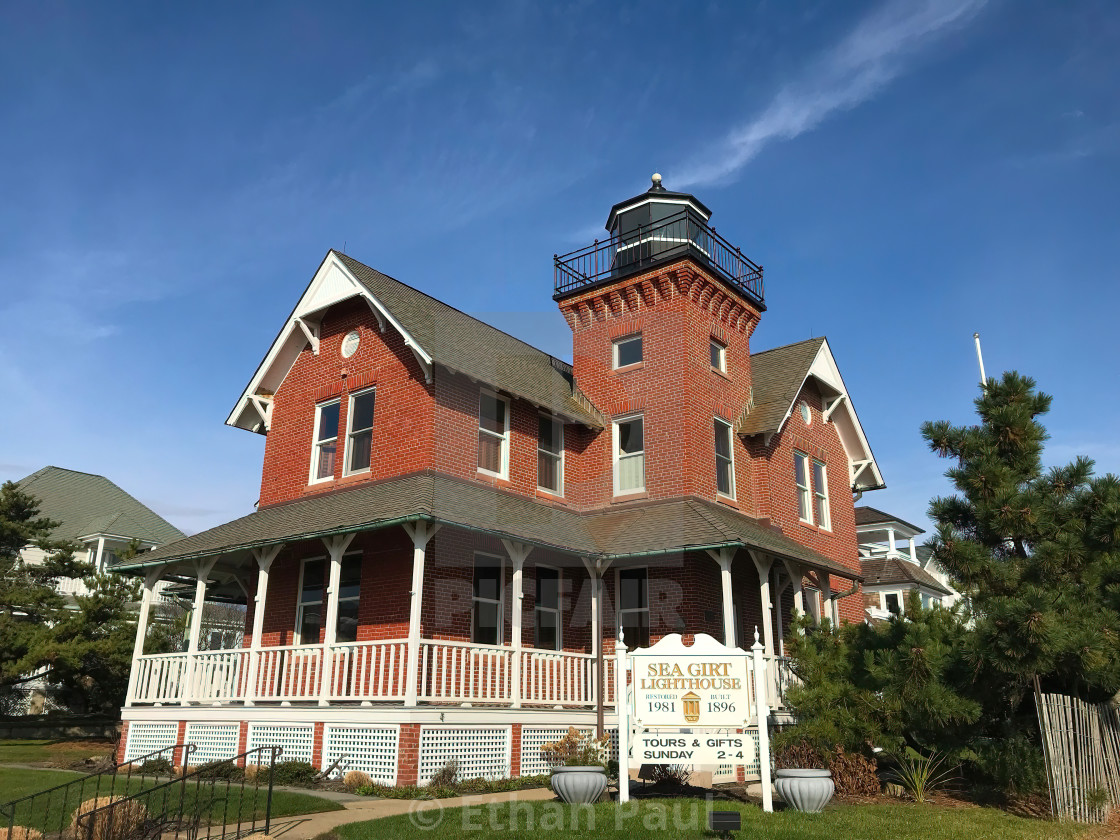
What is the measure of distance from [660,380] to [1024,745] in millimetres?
10813

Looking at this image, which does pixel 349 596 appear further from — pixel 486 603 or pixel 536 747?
pixel 536 747

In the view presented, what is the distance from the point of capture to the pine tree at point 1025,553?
10.7 m

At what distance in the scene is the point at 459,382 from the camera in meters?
18.4

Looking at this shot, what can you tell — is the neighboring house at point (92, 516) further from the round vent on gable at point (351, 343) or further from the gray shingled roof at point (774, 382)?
the gray shingled roof at point (774, 382)

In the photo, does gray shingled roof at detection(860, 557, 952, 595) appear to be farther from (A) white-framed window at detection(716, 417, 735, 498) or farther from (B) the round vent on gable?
(B) the round vent on gable

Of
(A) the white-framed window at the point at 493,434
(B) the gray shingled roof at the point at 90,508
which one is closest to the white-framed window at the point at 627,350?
(A) the white-framed window at the point at 493,434

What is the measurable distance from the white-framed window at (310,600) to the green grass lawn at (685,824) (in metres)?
8.27

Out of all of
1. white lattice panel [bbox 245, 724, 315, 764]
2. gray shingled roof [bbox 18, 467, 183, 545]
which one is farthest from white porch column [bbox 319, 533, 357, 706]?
gray shingled roof [bbox 18, 467, 183, 545]

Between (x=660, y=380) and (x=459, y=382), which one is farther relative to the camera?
(x=660, y=380)

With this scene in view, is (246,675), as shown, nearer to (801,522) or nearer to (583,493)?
(583,493)

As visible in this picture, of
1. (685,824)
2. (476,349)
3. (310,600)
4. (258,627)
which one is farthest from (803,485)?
(685,824)

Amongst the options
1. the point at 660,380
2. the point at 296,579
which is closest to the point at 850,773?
the point at 660,380

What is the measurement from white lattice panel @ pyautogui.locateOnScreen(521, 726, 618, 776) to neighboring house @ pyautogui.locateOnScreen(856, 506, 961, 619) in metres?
18.5

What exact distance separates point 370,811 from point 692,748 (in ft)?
13.9
